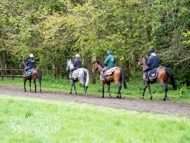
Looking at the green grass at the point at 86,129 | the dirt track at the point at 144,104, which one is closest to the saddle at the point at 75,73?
the dirt track at the point at 144,104

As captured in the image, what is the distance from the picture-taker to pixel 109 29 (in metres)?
17.4

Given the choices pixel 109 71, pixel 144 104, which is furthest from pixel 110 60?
pixel 144 104

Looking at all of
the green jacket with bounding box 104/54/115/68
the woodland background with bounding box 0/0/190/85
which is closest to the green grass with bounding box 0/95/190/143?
the woodland background with bounding box 0/0/190/85

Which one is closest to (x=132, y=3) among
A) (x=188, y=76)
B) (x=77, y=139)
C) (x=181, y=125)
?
(x=188, y=76)

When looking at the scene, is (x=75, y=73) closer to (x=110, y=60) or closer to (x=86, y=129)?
(x=110, y=60)

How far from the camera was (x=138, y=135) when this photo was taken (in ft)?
17.0

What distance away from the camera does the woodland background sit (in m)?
13.4

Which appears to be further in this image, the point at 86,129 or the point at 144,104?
the point at 144,104

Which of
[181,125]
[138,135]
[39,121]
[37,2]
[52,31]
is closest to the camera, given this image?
[138,135]

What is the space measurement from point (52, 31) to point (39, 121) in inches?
456

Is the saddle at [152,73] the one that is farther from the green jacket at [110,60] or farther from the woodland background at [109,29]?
the green jacket at [110,60]

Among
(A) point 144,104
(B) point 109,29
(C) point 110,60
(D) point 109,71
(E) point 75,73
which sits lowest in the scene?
(A) point 144,104

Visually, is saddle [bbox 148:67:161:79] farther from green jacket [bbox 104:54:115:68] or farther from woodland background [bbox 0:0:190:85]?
green jacket [bbox 104:54:115:68]

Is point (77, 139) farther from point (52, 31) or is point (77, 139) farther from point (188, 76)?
point (188, 76)
